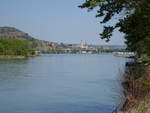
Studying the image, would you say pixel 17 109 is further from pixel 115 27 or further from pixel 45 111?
pixel 115 27

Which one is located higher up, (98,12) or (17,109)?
(98,12)

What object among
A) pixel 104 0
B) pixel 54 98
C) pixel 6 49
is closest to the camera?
pixel 104 0

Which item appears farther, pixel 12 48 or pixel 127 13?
pixel 12 48

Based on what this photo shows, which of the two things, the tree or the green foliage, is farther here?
the green foliage

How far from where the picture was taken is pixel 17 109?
18.0 metres

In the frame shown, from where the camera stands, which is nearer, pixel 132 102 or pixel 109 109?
pixel 132 102

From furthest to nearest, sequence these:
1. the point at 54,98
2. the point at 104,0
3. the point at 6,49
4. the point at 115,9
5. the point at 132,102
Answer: the point at 6,49 → the point at 54,98 → the point at 115,9 → the point at 104,0 → the point at 132,102

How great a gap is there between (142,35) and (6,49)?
110675mm

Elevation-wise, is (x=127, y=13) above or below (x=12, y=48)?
above

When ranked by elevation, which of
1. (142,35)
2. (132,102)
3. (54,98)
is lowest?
(54,98)

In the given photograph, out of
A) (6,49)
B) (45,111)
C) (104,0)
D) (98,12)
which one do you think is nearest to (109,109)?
(45,111)

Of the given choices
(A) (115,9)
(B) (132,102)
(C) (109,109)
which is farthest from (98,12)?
(C) (109,109)

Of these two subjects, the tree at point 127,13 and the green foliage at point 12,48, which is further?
the green foliage at point 12,48

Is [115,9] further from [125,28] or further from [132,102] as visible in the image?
[132,102]
